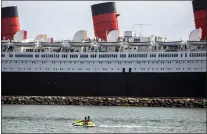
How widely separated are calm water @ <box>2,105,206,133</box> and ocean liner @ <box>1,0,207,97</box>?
32.3 feet

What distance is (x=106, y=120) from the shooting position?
43.8m

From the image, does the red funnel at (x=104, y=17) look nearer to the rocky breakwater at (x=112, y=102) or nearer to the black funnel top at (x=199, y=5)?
the black funnel top at (x=199, y=5)

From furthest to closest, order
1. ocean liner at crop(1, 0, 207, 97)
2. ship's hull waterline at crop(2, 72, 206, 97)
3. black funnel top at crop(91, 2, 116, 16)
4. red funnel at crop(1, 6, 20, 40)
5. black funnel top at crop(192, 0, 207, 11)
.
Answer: red funnel at crop(1, 6, 20, 40), black funnel top at crop(91, 2, 116, 16), black funnel top at crop(192, 0, 207, 11), ocean liner at crop(1, 0, 207, 97), ship's hull waterline at crop(2, 72, 206, 97)

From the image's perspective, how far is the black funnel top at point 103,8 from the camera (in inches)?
2783

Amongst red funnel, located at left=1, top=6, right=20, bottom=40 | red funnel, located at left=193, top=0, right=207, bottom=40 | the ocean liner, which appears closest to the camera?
the ocean liner

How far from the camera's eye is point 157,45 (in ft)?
225

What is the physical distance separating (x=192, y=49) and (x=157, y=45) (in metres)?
3.21

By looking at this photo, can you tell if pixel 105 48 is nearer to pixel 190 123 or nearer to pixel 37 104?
pixel 37 104

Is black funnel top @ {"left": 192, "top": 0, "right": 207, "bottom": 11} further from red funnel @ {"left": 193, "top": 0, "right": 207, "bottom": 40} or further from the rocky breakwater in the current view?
the rocky breakwater

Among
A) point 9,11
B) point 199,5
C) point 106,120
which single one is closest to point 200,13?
point 199,5

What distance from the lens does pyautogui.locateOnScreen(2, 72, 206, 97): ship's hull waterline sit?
65312 mm

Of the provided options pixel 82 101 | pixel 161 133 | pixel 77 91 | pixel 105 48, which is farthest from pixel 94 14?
pixel 161 133

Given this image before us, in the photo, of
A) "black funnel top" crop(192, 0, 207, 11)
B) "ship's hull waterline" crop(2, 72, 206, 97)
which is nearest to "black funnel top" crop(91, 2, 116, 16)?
"ship's hull waterline" crop(2, 72, 206, 97)

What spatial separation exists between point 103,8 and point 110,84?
8.60m
